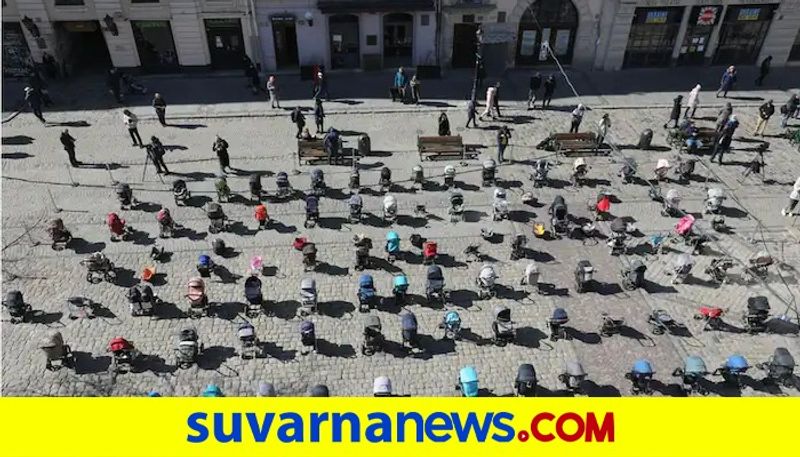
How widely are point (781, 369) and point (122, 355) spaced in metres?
20.6

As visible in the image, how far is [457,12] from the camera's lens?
1473 inches

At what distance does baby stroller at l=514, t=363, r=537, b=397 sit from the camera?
1905 centimetres

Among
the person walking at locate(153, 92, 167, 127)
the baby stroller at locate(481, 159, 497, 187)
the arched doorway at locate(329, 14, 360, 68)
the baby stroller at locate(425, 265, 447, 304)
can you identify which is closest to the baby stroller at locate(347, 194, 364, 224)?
the baby stroller at locate(425, 265, 447, 304)

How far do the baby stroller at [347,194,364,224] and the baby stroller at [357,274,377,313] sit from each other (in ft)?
14.9

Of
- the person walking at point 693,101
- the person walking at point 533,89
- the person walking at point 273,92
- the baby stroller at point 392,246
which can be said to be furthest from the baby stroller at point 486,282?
the person walking at point 693,101

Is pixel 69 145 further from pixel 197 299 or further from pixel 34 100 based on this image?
pixel 197 299

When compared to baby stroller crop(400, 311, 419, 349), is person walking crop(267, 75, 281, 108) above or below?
above

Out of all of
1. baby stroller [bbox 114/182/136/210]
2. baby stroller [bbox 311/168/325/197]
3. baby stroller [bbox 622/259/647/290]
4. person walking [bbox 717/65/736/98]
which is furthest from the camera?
person walking [bbox 717/65/736/98]

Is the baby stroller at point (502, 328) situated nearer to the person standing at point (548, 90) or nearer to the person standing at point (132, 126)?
the person standing at point (548, 90)

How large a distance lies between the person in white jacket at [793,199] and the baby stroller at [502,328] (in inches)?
571

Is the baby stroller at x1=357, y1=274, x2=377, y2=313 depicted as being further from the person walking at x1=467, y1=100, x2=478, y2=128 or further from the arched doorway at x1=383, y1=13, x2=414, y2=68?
the arched doorway at x1=383, y1=13, x2=414, y2=68

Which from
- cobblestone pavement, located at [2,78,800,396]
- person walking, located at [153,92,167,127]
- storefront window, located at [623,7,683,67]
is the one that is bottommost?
cobblestone pavement, located at [2,78,800,396]

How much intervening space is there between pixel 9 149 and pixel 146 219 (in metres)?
10.7

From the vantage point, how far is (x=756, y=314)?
70.3 feet
